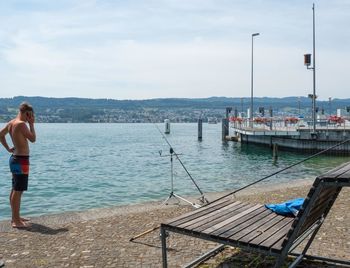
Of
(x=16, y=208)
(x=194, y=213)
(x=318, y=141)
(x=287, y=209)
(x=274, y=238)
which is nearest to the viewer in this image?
(x=274, y=238)

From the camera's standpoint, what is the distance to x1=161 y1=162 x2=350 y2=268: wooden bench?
4.25 metres

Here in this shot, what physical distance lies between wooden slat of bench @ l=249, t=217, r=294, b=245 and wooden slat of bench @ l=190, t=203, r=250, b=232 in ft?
1.74

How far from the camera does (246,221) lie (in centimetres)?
525

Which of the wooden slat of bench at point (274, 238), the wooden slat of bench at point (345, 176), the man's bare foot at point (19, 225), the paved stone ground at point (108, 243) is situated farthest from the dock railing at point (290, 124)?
the wooden slat of bench at point (345, 176)

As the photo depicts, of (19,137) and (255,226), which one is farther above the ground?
(19,137)

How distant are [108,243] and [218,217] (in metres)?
2.21

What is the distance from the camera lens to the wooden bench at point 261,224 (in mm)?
4254

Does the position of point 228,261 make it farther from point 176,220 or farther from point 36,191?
point 36,191

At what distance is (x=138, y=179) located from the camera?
23.8 m

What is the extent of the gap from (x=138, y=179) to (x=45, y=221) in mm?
15456

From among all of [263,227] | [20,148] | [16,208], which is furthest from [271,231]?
[16,208]

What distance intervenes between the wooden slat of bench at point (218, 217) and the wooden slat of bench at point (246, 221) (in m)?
0.17

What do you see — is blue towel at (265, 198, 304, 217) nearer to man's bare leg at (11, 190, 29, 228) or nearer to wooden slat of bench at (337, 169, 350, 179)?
wooden slat of bench at (337, 169, 350, 179)

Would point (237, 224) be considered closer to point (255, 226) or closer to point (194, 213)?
point (255, 226)
